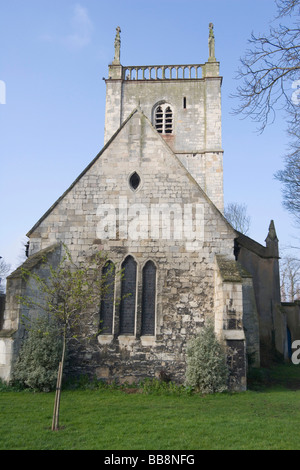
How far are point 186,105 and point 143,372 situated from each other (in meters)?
19.1

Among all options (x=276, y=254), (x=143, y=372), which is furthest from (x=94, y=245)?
(x=276, y=254)

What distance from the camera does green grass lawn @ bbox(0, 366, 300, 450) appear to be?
6359 millimetres

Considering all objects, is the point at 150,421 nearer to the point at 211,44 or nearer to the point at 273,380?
the point at 273,380

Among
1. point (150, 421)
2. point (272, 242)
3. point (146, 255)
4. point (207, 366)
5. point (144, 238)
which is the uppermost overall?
point (272, 242)

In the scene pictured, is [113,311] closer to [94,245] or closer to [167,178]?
[94,245]

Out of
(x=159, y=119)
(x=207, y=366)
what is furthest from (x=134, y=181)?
(x=159, y=119)

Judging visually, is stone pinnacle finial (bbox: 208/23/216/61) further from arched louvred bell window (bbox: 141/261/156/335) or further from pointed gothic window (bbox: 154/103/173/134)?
arched louvred bell window (bbox: 141/261/156/335)

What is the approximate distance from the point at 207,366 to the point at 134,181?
6323 millimetres

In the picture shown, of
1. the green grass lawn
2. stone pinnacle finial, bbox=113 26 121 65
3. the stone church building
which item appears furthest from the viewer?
stone pinnacle finial, bbox=113 26 121 65

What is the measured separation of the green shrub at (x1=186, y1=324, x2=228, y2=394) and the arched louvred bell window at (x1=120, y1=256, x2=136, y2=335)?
2.13 metres

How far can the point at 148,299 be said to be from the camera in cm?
1227

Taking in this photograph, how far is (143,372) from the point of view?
11.6m

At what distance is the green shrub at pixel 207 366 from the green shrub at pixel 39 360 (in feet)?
12.5

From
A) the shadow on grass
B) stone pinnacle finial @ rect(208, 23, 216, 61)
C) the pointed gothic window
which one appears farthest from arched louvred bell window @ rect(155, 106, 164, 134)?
the shadow on grass
